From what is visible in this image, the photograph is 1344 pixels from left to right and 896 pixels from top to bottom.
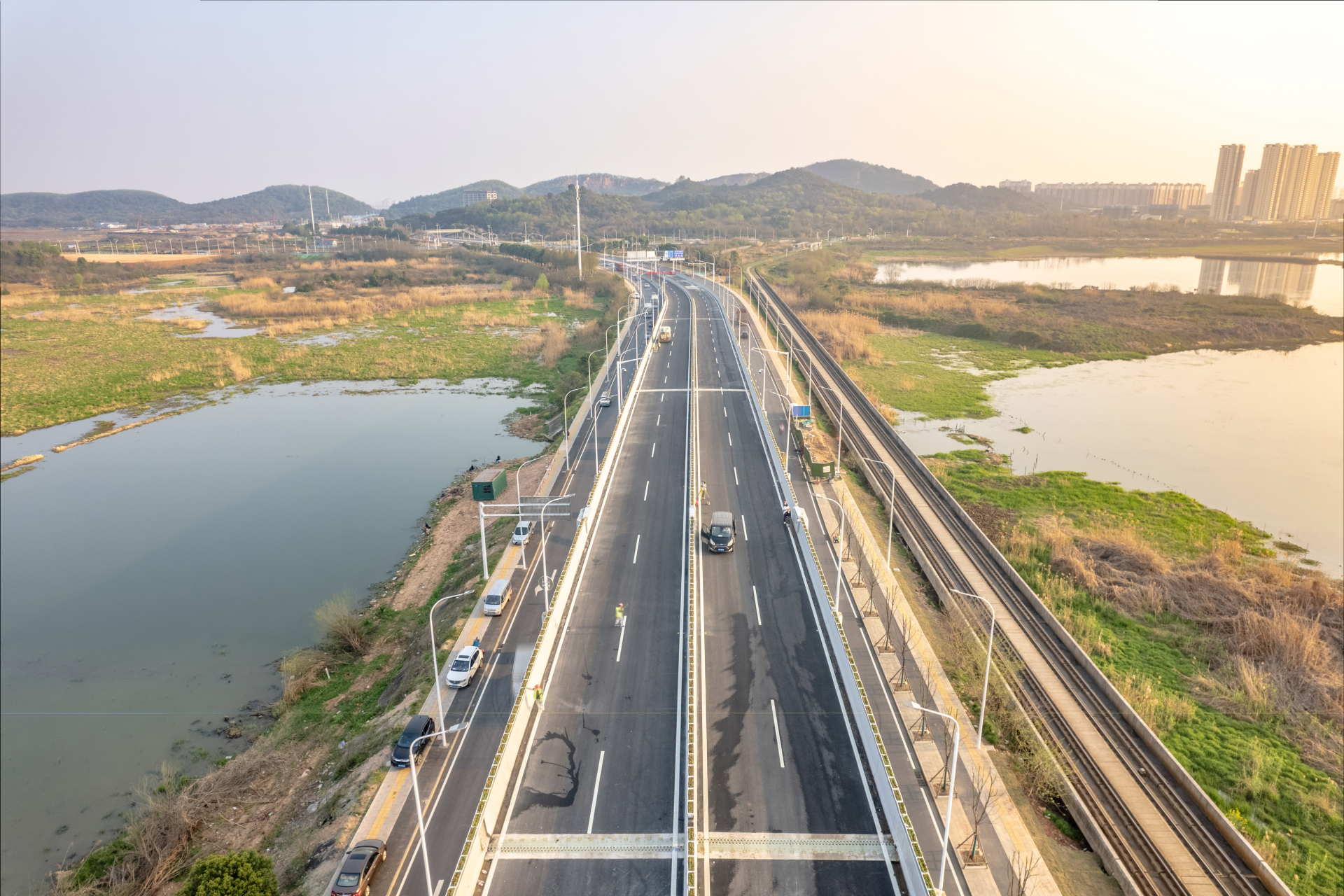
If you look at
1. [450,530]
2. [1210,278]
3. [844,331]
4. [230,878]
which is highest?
[1210,278]

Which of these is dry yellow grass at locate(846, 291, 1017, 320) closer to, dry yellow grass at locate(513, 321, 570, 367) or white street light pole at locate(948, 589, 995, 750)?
dry yellow grass at locate(513, 321, 570, 367)

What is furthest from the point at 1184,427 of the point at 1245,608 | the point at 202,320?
the point at 202,320

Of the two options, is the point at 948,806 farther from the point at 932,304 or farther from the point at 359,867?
the point at 932,304

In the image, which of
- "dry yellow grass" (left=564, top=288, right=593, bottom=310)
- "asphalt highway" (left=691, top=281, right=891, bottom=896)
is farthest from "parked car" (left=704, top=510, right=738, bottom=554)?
"dry yellow grass" (left=564, top=288, right=593, bottom=310)

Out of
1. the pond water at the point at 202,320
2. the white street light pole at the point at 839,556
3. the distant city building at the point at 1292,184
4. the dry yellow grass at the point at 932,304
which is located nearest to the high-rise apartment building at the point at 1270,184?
the distant city building at the point at 1292,184

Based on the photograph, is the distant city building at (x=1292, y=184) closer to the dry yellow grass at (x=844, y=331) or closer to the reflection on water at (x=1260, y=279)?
the reflection on water at (x=1260, y=279)
